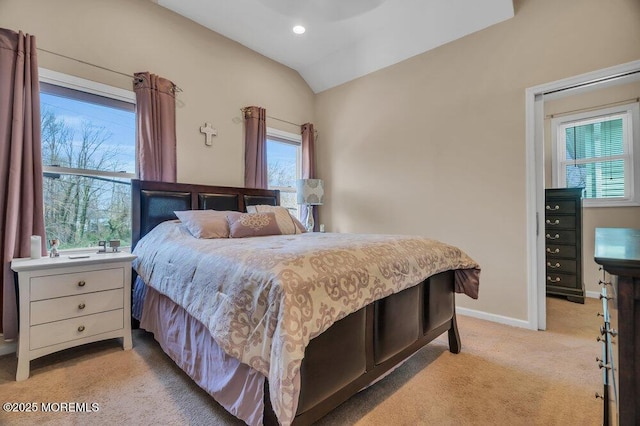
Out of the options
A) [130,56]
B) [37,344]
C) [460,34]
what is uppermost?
[460,34]

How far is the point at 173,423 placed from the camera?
1.47 meters

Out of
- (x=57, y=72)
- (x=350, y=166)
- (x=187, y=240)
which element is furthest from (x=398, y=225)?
(x=57, y=72)

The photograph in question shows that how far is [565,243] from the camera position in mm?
3609

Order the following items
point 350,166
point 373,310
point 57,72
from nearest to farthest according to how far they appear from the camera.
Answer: point 373,310 → point 57,72 → point 350,166

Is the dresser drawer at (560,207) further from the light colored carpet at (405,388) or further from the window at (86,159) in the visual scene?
the window at (86,159)

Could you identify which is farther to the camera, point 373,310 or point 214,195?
point 214,195

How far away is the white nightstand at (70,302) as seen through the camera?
189 cm

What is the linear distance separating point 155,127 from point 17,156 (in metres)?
1.04

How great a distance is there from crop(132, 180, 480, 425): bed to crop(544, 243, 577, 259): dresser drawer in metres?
2.28

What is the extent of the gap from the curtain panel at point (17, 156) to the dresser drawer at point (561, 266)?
5.31 metres

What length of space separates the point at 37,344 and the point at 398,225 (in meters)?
3.39

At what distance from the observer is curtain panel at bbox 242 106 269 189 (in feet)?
12.2

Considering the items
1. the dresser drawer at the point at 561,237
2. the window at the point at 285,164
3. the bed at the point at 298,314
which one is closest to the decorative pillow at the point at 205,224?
the bed at the point at 298,314

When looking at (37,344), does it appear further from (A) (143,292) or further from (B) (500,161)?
(B) (500,161)
